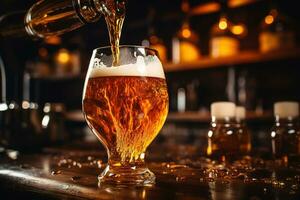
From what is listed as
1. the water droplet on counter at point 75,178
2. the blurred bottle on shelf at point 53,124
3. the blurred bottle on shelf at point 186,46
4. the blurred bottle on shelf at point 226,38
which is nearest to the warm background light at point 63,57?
the blurred bottle on shelf at point 186,46

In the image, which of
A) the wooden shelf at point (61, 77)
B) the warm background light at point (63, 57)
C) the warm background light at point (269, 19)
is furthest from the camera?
the warm background light at point (63, 57)

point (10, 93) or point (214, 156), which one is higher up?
point (10, 93)

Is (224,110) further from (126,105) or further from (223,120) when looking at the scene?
(126,105)

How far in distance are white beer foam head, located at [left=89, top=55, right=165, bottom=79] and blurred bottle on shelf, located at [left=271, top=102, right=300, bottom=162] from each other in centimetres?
39

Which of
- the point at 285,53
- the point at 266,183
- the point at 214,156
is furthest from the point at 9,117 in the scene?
the point at 285,53

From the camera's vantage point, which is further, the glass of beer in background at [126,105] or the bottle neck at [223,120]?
the bottle neck at [223,120]

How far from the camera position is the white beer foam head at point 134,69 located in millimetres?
714

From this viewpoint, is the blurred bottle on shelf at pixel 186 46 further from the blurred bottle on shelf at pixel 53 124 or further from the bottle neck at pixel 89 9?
the bottle neck at pixel 89 9

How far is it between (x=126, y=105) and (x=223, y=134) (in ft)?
1.35

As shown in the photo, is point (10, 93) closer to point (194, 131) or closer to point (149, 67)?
point (149, 67)

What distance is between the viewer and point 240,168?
829 millimetres

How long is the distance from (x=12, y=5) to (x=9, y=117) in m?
0.55

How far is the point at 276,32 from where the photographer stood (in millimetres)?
2256

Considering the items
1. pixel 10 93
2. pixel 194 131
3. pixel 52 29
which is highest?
pixel 52 29
